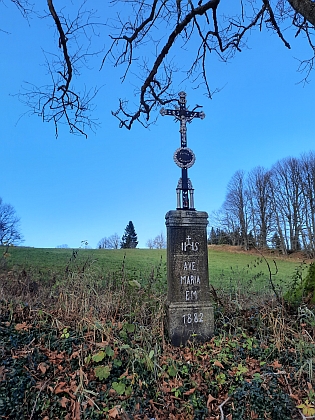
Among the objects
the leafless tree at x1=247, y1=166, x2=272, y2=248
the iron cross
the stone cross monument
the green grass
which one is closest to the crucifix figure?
the iron cross

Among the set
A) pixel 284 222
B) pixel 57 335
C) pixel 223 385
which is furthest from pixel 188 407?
pixel 284 222

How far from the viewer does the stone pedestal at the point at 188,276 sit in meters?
4.17

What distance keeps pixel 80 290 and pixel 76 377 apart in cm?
154

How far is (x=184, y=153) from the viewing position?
4891 mm

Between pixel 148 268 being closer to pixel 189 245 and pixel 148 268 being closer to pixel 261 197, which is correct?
pixel 189 245

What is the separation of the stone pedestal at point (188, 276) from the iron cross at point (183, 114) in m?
1.46

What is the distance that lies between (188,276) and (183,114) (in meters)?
2.71

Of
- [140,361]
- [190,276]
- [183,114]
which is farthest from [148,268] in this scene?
[140,361]

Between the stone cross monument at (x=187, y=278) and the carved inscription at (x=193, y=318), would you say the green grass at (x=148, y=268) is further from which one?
the carved inscription at (x=193, y=318)

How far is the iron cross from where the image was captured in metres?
5.02

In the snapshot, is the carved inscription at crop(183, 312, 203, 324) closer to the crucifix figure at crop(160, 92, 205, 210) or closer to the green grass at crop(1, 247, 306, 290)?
the green grass at crop(1, 247, 306, 290)

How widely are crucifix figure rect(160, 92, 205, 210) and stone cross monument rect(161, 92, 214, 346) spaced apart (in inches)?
11.8

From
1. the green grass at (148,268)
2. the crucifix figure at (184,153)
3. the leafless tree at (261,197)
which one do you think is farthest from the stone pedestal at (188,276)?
the leafless tree at (261,197)

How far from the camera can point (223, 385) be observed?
3197mm
